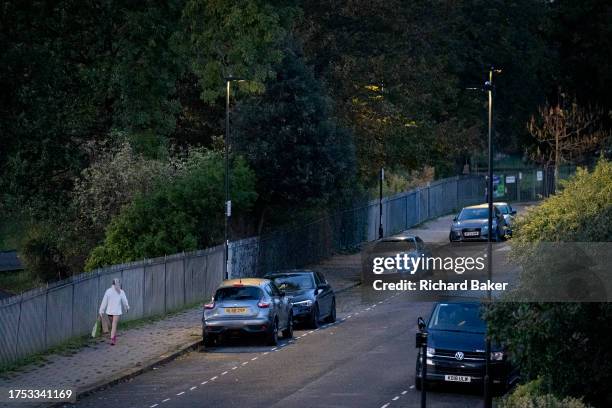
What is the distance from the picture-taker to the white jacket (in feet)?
101

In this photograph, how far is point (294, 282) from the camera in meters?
35.2

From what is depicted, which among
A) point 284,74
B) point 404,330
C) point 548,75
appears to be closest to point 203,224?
point 284,74

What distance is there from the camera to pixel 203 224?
144 ft

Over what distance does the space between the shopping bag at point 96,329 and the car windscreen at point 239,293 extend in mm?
3136

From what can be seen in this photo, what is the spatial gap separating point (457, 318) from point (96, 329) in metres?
10.3

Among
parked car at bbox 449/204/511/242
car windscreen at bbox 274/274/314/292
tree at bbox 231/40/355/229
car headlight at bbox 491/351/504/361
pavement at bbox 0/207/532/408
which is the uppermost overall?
tree at bbox 231/40/355/229

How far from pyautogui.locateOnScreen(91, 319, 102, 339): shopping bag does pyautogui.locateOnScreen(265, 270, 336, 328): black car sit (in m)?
5.26

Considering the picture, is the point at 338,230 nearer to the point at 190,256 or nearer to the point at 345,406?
the point at 190,256

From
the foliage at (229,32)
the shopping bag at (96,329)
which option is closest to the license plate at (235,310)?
the shopping bag at (96,329)

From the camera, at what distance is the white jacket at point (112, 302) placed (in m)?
30.9

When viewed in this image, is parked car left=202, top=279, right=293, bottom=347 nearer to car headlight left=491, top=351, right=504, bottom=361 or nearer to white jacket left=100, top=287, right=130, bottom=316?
Result: white jacket left=100, top=287, right=130, bottom=316

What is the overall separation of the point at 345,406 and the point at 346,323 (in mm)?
13572

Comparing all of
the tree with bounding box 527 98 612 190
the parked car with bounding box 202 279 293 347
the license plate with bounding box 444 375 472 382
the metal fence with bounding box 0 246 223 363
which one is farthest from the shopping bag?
the tree with bounding box 527 98 612 190

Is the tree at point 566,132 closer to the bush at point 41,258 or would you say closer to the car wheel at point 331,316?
the bush at point 41,258
